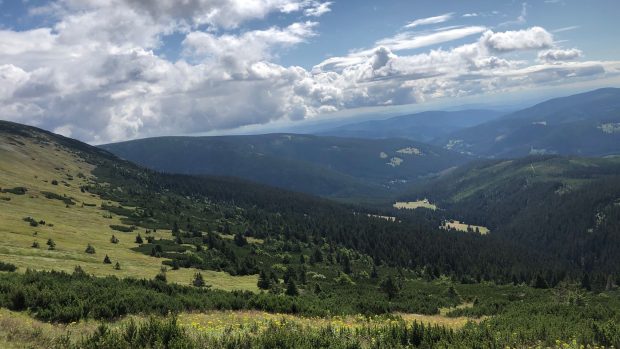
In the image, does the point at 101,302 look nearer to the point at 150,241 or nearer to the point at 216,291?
the point at 216,291

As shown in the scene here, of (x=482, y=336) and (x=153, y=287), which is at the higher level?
(x=482, y=336)

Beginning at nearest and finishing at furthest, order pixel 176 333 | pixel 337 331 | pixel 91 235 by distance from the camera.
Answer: pixel 176 333 < pixel 337 331 < pixel 91 235

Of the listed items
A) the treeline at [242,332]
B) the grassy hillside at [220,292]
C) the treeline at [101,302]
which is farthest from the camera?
the treeline at [101,302]

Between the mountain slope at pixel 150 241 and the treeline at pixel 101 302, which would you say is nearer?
the treeline at pixel 101 302

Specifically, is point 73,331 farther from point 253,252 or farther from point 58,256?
point 253,252

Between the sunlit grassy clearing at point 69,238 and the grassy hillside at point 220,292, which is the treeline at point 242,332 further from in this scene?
the sunlit grassy clearing at point 69,238

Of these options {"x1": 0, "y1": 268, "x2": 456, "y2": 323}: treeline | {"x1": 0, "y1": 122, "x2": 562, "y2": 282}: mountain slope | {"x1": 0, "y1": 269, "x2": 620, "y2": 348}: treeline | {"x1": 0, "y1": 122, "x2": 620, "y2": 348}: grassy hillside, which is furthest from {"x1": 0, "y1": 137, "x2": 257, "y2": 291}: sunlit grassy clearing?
{"x1": 0, "y1": 269, "x2": 620, "y2": 348}: treeline

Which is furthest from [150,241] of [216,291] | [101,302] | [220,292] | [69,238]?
[101,302]

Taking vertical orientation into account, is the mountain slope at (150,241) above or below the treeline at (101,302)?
below

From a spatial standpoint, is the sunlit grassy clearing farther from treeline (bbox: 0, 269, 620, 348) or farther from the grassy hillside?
treeline (bbox: 0, 269, 620, 348)

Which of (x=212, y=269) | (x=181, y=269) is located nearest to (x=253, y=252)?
(x=212, y=269)

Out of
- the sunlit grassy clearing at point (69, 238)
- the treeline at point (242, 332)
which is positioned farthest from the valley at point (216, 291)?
the sunlit grassy clearing at point (69, 238)
